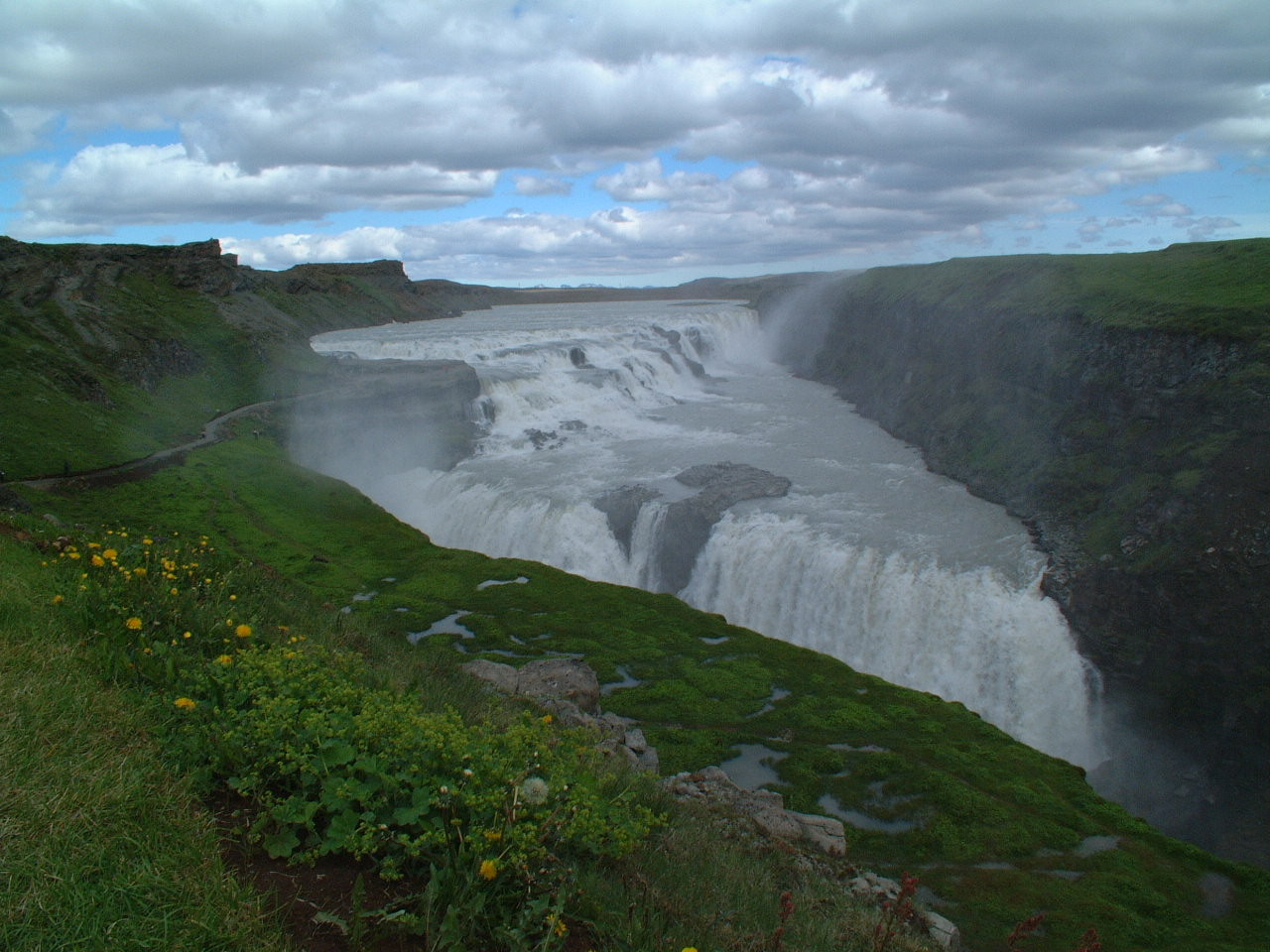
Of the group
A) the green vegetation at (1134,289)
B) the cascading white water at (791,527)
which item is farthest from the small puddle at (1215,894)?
the green vegetation at (1134,289)

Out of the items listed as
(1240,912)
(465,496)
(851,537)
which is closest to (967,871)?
(1240,912)

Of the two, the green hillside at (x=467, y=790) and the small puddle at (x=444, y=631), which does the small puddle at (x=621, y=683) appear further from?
the small puddle at (x=444, y=631)

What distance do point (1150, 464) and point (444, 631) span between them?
74.5 feet

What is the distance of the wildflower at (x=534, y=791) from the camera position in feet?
15.4

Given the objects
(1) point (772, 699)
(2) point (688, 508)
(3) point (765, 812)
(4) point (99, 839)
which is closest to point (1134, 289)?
(2) point (688, 508)

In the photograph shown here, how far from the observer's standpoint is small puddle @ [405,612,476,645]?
2067 centimetres

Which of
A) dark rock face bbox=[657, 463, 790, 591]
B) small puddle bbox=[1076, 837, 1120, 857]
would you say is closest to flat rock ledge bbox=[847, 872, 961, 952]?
small puddle bbox=[1076, 837, 1120, 857]

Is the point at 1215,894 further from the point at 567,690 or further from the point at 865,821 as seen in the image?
the point at 567,690

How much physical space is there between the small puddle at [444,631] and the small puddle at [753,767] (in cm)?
801

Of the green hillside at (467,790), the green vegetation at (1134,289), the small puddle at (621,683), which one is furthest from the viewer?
the green vegetation at (1134,289)

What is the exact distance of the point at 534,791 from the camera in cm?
475

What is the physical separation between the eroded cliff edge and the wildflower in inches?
720

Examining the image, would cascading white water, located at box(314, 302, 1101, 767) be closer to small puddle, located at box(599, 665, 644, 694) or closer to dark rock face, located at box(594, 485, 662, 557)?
dark rock face, located at box(594, 485, 662, 557)

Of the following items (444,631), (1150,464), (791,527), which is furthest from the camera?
(791,527)
